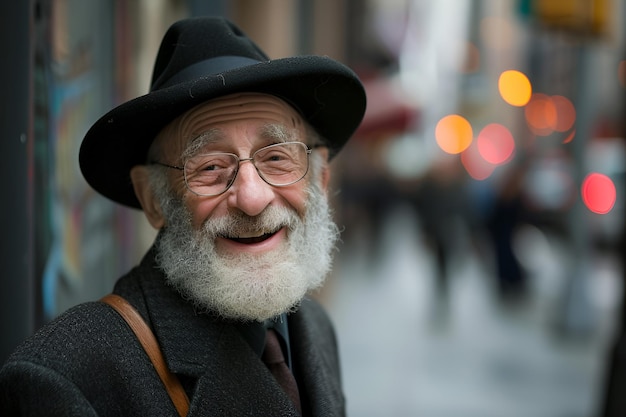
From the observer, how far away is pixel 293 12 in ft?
29.5

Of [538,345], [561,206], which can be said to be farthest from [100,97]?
[561,206]

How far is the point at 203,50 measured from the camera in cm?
211

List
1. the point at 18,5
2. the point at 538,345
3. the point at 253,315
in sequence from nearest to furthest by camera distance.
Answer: the point at 253,315
the point at 18,5
the point at 538,345

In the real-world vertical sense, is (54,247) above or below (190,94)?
below

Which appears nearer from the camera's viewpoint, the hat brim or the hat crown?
the hat brim

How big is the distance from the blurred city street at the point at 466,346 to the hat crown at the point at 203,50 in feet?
15.7

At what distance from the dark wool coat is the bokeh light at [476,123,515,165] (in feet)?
101

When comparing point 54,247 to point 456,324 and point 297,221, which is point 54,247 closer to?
point 297,221

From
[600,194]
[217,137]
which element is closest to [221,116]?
[217,137]

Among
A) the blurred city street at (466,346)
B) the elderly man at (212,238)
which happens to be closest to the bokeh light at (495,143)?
the blurred city street at (466,346)

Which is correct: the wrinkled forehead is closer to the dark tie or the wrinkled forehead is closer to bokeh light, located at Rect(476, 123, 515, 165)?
the dark tie

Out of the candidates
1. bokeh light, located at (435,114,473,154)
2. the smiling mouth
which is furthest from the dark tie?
bokeh light, located at (435,114,473,154)

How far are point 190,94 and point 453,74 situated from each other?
2038 cm

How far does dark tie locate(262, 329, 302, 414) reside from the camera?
212 cm
